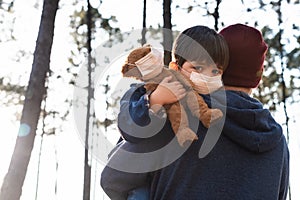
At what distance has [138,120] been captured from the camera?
156cm

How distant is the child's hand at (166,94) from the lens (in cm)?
158

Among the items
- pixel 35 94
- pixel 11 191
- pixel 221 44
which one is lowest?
pixel 11 191

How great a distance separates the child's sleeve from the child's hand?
0.02 meters

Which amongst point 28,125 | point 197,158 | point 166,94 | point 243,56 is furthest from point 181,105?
point 28,125

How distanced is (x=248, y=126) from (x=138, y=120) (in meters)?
0.36

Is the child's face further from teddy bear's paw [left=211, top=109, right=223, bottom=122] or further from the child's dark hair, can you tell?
teddy bear's paw [left=211, top=109, right=223, bottom=122]

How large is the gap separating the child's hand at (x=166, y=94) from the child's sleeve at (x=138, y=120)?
25 mm

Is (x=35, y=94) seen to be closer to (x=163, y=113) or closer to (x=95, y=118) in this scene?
(x=163, y=113)

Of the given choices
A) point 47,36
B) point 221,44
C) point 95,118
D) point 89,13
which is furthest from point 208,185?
point 95,118

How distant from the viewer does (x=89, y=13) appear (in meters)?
15.1

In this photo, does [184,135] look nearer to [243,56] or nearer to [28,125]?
[243,56]

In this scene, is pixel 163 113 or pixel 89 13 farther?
pixel 89 13

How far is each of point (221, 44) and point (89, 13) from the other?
44.9 feet

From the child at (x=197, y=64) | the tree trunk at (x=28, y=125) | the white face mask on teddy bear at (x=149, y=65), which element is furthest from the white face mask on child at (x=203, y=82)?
the tree trunk at (x=28, y=125)
